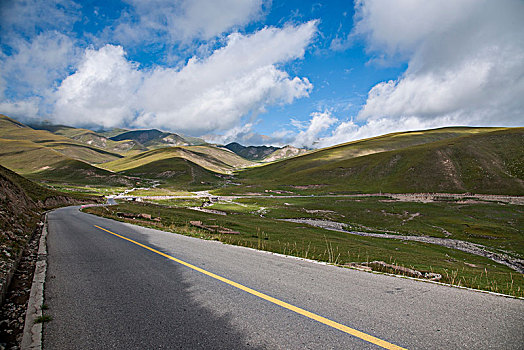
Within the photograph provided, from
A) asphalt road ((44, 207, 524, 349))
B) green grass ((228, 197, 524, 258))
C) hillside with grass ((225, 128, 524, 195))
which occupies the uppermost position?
hillside with grass ((225, 128, 524, 195))

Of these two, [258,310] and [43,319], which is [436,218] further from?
[43,319]

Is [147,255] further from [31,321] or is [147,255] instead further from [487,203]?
[487,203]

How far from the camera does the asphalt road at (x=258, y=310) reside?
488 cm

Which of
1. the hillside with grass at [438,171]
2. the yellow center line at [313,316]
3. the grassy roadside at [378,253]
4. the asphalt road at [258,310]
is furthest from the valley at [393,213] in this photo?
the yellow center line at [313,316]

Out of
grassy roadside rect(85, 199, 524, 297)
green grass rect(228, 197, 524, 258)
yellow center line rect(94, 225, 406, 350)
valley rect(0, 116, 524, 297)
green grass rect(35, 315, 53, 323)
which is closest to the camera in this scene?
yellow center line rect(94, 225, 406, 350)

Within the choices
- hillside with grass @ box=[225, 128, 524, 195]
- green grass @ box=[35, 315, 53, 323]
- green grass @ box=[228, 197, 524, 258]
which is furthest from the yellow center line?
hillside with grass @ box=[225, 128, 524, 195]

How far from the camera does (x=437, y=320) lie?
224 inches

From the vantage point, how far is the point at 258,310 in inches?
243

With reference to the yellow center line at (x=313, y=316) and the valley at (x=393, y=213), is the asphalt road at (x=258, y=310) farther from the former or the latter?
the valley at (x=393, y=213)

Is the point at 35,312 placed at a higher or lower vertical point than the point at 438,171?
lower

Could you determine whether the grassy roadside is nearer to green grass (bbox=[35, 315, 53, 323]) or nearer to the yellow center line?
the yellow center line

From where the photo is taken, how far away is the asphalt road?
Answer: 16.0 feet

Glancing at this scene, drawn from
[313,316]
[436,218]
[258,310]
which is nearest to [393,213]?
[436,218]

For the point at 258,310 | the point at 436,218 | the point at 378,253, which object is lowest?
the point at 436,218
